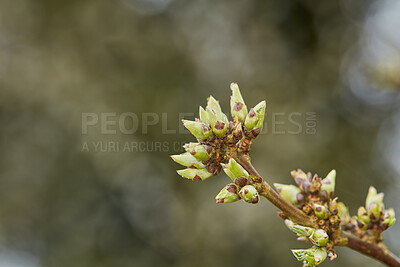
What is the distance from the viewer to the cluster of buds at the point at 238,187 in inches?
33.9

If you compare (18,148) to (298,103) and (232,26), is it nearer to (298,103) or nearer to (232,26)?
(232,26)

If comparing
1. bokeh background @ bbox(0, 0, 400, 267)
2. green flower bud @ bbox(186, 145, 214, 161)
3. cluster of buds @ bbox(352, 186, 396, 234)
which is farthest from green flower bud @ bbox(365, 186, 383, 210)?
bokeh background @ bbox(0, 0, 400, 267)

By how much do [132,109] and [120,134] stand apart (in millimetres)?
355

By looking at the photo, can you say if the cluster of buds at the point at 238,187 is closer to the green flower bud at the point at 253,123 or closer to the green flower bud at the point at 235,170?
the green flower bud at the point at 235,170

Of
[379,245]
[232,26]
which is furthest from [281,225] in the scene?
[379,245]

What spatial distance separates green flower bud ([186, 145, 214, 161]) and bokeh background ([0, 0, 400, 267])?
10.9ft

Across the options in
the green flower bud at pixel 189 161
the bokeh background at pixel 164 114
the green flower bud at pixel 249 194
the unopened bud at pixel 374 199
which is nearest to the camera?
the green flower bud at pixel 249 194

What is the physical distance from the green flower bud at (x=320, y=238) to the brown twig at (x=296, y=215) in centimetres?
5

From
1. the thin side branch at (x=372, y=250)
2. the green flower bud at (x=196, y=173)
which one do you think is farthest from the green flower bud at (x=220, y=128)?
the thin side branch at (x=372, y=250)

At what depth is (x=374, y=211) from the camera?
3.49ft

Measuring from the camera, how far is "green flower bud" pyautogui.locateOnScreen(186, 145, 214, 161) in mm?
939

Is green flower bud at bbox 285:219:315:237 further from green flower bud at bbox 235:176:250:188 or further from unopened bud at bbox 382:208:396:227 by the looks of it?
unopened bud at bbox 382:208:396:227

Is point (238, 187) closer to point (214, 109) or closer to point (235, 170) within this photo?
point (235, 170)

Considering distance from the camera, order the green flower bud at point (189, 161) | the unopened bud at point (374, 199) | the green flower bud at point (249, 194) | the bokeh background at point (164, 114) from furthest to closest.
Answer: the bokeh background at point (164, 114)
the unopened bud at point (374, 199)
the green flower bud at point (189, 161)
the green flower bud at point (249, 194)
